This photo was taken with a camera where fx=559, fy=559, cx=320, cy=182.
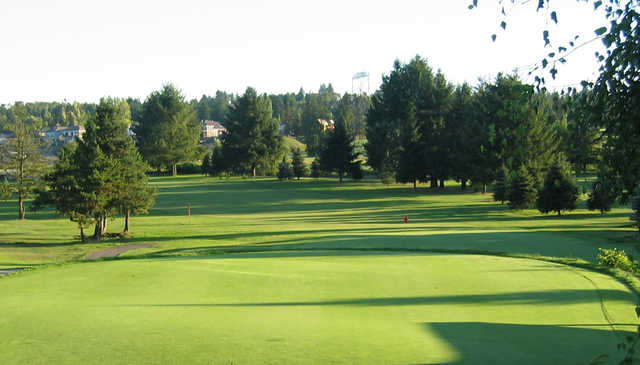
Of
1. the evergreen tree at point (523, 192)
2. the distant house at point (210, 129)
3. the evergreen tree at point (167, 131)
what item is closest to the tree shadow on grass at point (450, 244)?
the evergreen tree at point (523, 192)

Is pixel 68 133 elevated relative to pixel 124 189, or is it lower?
elevated

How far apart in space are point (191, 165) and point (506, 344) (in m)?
102

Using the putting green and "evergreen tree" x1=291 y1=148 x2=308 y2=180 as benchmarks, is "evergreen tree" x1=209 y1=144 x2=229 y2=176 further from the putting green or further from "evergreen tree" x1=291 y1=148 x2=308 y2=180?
the putting green

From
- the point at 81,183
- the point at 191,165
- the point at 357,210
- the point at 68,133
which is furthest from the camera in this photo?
the point at 68,133

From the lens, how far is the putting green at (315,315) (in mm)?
6324

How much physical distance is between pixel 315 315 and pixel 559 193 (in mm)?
34675

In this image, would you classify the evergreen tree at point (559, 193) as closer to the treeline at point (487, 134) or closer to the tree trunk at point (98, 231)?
the treeline at point (487, 134)

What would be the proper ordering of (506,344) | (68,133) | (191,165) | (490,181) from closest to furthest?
(506,344) → (490,181) → (191,165) → (68,133)

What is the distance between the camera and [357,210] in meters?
48.2

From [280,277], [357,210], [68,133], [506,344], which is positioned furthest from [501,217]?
[68,133]

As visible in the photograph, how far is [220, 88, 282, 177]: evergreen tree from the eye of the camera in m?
91.2

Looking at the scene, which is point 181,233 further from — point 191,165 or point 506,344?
point 191,165

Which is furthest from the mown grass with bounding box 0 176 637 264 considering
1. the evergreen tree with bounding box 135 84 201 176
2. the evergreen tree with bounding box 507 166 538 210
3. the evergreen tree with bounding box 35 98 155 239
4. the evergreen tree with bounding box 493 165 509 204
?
the evergreen tree with bounding box 135 84 201 176

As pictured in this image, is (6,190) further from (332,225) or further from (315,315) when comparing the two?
(315,315)
